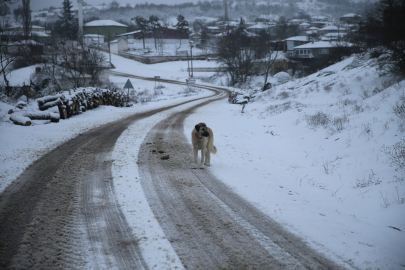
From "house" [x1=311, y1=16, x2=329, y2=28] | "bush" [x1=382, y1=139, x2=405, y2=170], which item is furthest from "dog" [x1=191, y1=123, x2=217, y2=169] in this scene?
"house" [x1=311, y1=16, x2=329, y2=28]

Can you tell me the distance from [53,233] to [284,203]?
404cm

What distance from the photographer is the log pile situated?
11.6m

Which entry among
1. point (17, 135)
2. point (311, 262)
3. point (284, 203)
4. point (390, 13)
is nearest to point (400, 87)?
point (390, 13)

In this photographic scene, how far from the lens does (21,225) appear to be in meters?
3.80

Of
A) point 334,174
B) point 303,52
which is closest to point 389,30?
point 334,174

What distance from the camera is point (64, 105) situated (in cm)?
1348

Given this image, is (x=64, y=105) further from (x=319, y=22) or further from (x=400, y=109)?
(x=319, y=22)

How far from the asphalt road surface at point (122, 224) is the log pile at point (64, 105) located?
6.29 m

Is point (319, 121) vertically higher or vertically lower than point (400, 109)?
lower

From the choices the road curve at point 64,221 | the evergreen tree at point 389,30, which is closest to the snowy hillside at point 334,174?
the road curve at point 64,221

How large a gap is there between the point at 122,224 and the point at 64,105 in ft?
38.8

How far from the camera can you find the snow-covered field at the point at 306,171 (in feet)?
12.1

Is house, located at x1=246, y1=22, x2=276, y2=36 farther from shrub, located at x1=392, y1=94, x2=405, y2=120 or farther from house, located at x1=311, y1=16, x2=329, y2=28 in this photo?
Result: house, located at x1=311, y1=16, x2=329, y2=28

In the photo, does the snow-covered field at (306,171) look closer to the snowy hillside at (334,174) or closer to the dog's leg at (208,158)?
the snowy hillside at (334,174)
